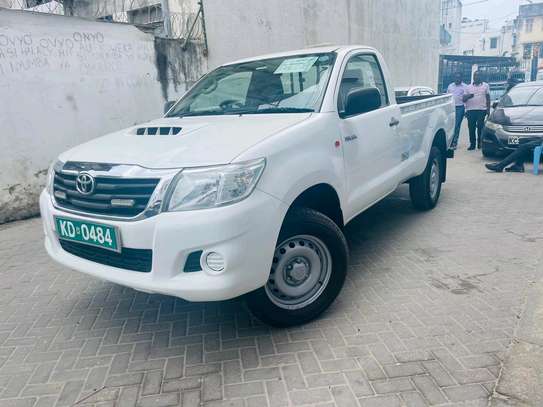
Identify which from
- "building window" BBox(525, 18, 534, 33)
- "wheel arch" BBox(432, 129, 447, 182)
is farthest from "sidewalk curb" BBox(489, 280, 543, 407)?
"building window" BBox(525, 18, 534, 33)

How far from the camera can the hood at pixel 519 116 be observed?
313 inches

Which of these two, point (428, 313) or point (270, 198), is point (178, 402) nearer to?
point (270, 198)

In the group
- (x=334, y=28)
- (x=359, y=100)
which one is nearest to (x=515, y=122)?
(x=334, y=28)

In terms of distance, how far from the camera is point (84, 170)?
2.61 metres

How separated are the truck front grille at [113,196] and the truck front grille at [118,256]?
228mm

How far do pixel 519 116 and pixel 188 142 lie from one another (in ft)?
25.5

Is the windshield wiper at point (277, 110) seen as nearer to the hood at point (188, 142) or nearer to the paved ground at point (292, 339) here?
the hood at point (188, 142)

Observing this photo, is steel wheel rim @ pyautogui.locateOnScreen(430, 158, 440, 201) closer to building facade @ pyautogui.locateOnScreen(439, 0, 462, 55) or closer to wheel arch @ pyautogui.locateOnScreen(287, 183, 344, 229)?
wheel arch @ pyautogui.locateOnScreen(287, 183, 344, 229)

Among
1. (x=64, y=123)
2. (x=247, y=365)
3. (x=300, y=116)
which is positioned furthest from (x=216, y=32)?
(x=247, y=365)

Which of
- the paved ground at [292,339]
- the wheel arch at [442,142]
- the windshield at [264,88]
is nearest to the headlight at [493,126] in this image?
the wheel arch at [442,142]

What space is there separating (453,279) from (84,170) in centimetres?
299

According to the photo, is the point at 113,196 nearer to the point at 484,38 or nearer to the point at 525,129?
the point at 525,129

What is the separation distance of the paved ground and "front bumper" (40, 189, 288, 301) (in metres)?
0.56

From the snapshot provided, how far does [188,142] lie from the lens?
2.63 meters
